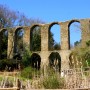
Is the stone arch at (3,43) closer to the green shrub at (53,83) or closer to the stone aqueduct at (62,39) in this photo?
the stone aqueduct at (62,39)

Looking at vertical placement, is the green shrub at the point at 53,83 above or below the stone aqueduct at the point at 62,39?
below

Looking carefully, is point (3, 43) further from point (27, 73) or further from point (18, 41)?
point (27, 73)

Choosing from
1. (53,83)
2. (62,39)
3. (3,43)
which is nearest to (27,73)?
(62,39)

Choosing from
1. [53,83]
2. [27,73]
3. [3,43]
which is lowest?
[53,83]

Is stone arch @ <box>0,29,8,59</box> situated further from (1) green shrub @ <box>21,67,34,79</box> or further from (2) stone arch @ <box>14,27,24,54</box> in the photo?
(1) green shrub @ <box>21,67,34,79</box>

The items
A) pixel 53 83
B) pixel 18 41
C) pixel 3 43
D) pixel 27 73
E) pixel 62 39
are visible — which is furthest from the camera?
pixel 18 41

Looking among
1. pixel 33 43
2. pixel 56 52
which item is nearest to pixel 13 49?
pixel 33 43

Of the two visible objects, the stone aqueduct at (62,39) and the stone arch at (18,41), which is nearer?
the stone aqueduct at (62,39)

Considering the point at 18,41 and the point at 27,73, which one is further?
the point at 18,41

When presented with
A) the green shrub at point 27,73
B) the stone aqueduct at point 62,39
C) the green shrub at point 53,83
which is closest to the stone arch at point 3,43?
the stone aqueduct at point 62,39

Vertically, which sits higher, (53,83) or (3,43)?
(3,43)

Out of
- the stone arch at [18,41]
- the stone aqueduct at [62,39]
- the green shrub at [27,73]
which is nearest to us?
the green shrub at [27,73]

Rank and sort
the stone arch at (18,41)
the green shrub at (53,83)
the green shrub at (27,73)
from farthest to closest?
the stone arch at (18,41)
the green shrub at (27,73)
the green shrub at (53,83)

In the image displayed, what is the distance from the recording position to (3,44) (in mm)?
40156
